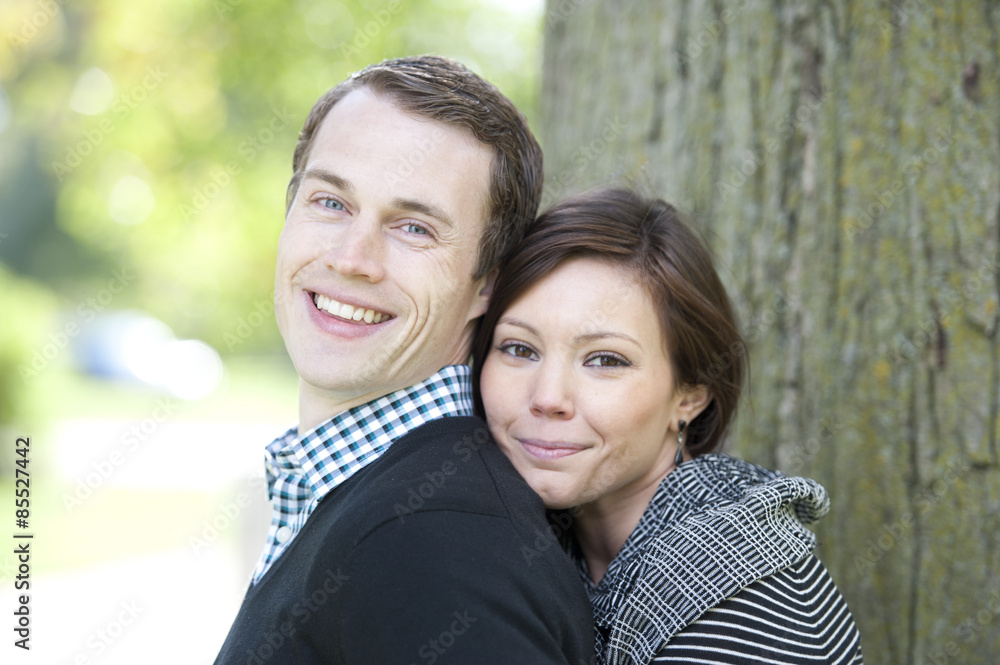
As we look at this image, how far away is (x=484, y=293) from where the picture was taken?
2.42 m

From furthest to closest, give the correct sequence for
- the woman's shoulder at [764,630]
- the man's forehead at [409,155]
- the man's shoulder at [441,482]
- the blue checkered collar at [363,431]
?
the man's forehead at [409,155] → the blue checkered collar at [363,431] → the woman's shoulder at [764,630] → the man's shoulder at [441,482]

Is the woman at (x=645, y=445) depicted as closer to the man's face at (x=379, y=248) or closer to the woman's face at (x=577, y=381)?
the woman's face at (x=577, y=381)

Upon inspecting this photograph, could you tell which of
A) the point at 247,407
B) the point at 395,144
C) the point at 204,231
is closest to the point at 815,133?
the point at 395,144

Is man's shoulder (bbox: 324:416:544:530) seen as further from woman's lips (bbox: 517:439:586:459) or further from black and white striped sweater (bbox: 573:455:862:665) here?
black and white striped sweater (bbox: 573:455:862:665)

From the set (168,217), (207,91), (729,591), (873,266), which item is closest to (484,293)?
(729,591)

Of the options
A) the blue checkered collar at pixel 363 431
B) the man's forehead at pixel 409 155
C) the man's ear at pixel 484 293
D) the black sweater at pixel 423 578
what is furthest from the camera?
the man's ear at pixel 484 293

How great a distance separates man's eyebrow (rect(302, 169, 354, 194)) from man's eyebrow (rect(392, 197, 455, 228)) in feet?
0.45

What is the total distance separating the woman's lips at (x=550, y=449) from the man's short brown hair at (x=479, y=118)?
50cm

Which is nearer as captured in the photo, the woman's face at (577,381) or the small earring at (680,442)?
the woman's face at (577,381)

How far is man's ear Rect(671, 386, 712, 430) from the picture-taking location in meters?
2.46

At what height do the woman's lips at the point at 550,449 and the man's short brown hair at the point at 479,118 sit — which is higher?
the man's short brown hair at the point at 479,118

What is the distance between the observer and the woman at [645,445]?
75.6 inches

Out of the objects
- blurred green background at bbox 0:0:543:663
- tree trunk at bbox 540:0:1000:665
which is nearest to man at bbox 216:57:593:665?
tree trunk at bbox 540:0:1000:665

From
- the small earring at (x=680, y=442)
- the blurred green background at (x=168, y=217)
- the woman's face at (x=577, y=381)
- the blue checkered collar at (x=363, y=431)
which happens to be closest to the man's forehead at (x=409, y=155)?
the woman's face at (x=577, y=381)
